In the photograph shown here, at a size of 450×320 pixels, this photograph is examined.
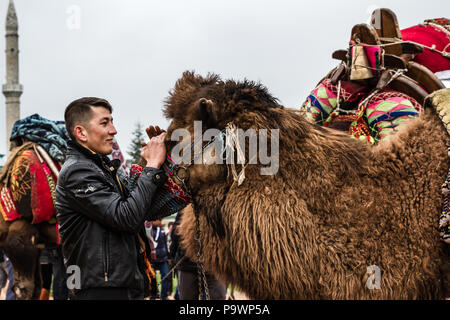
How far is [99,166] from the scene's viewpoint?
3.14 metres

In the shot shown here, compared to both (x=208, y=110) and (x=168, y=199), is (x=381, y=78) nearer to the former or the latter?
(x=208, y=110)

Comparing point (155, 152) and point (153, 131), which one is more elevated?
point (153, 131)

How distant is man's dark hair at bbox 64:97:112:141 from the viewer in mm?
3143

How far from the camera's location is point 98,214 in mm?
2832

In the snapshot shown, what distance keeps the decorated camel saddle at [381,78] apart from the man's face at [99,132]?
1.57 m

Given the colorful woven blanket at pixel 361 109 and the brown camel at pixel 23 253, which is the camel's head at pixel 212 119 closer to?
the colorful woven blanket at pixel 361 109

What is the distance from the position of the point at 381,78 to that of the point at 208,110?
5.57ft

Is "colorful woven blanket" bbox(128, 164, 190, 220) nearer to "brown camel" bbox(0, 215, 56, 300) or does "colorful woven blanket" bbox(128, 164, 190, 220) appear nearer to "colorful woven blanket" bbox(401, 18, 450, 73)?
"colorful woven blanket" bbox(401, 18, 450, 73)

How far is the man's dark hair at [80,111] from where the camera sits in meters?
3.14

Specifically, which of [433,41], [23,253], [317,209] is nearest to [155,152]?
[317,209]

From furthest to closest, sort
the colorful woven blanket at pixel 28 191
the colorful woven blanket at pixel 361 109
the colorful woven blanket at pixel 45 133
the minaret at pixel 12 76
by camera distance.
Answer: the minaret at pixel 12 76 → the colorful woven blanket at pixel 45 133 → the colorful woven blanket at pixel 28 191 → the colorful woven blanket at pixel 361 109

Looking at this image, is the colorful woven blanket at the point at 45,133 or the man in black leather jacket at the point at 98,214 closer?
the man in black leather jacket at the point at 98,214

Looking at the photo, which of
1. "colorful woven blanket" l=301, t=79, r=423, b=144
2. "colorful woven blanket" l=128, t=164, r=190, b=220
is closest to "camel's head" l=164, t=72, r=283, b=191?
"colorful woven blanket" l=128, t=164, r=190, b=220

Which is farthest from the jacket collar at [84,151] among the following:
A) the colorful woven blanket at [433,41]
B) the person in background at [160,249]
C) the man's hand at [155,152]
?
the person in background at [160,249]
